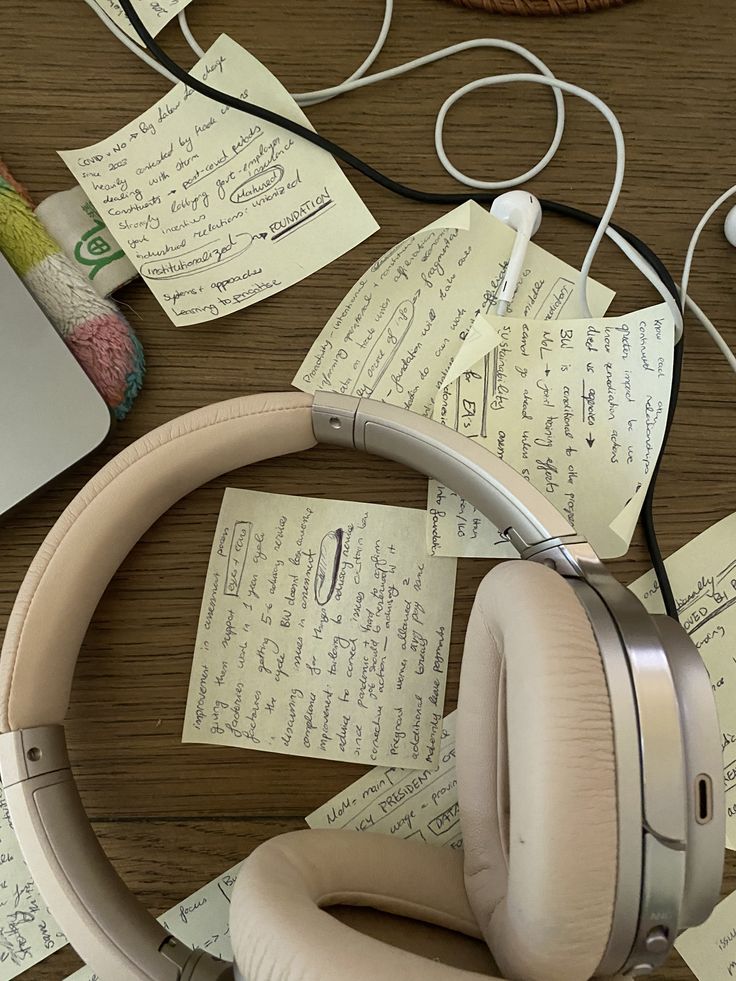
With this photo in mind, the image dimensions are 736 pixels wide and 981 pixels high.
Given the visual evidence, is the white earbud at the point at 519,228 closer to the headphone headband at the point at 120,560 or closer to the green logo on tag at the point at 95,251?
the headphone headband at the point at 120,560

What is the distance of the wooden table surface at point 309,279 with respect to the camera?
0.52m

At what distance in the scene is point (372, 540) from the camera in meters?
0.55

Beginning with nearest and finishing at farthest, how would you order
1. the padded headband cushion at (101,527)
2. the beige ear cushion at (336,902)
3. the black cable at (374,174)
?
the beige ear cushion at (336,902) → the padded headband cushion at (101,527) → the black cable at (374,174)

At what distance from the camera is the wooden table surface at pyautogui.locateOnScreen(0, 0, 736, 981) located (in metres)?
0.52

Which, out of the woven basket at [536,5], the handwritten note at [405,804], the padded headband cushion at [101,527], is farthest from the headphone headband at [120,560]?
the woven basket at [536,5]

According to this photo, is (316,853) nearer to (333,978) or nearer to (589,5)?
(333,978)

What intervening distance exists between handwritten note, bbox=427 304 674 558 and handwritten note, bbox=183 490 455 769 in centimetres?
3

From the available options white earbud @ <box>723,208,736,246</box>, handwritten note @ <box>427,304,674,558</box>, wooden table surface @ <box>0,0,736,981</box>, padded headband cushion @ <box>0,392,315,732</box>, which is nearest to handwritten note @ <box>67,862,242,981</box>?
wooden table surface @ <box>0,0,736,981</box>

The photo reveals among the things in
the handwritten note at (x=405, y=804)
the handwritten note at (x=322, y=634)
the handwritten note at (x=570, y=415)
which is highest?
the handwritten note at (x=570, y=415)

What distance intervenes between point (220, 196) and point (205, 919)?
0.52 metres

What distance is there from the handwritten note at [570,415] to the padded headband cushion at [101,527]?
0.13 meters

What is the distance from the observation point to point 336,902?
0.42 metres

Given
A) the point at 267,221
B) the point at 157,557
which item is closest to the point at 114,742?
the point at 157,557

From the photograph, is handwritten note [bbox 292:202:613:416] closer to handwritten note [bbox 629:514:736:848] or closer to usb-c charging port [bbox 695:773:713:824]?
handwritten note [bbox 629:514:736:848]
